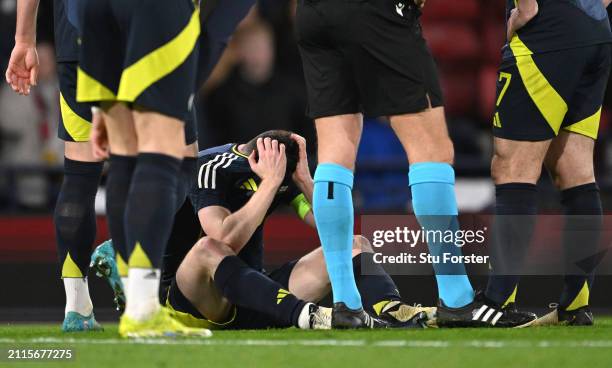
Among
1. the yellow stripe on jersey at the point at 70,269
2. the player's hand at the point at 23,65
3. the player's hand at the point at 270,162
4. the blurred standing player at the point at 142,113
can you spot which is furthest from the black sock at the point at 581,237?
the player's hand at the point at 23,65

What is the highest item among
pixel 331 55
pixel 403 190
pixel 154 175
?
pixel 331 55

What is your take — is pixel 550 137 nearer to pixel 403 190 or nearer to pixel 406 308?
pixel 406 308

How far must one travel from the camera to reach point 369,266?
5.34 metres

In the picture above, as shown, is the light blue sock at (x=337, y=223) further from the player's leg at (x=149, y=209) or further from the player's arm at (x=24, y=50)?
the player's arm at (x=24, y=50)

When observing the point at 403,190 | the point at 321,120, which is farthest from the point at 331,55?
the point at 403,190

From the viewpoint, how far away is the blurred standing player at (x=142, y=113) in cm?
424

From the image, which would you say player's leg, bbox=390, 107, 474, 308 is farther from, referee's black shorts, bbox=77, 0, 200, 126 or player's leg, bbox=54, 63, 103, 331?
player's leg, bbox=54, 63, 103, 331

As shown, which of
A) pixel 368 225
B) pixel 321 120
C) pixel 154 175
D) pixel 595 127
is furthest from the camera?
pixel 368 225

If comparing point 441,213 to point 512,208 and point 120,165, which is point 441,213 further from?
point 120,165

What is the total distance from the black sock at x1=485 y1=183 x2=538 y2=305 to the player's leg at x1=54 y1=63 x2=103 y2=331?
1.54 meters

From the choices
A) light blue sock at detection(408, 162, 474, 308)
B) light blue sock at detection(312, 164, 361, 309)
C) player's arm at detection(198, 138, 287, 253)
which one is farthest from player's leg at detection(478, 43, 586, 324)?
player's arm at detection(198, 138, 287, 253)

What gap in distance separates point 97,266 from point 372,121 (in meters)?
4.30

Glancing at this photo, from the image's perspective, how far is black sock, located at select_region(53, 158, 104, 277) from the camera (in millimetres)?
5148

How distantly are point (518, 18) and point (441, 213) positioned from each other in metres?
0.88
